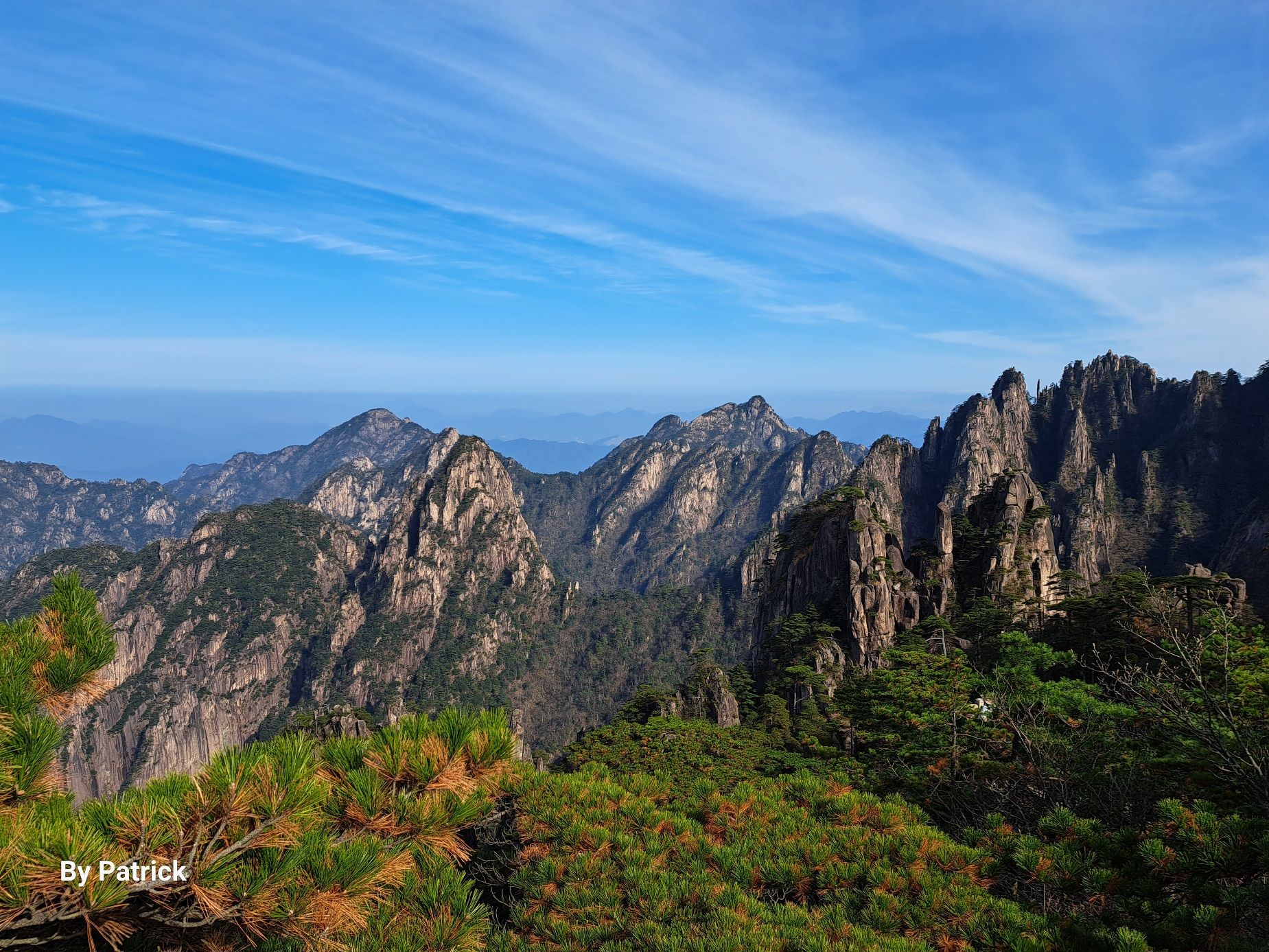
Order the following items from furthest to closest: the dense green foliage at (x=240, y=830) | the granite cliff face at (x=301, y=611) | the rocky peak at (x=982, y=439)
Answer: the granite cliff face at (x=301, y=611) → the rocky peak at (x=982, y=439) → the dense green foliage at (x=240, y=830)

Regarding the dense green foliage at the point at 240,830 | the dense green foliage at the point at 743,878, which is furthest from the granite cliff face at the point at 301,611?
the dense green foliage at the point at 240,830

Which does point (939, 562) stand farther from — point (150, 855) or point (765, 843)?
point (150, 855)

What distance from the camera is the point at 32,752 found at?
5895mm

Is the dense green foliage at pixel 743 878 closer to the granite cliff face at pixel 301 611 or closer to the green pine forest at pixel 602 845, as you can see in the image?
the green pine forest at pixel 602 845

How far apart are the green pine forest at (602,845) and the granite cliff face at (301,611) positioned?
14175 centimetres

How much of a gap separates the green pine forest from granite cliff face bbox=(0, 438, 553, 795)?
141748 mm

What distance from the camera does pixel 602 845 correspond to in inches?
372

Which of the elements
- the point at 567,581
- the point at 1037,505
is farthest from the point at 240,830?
the point at 567,581

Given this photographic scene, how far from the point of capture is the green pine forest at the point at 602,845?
4574mm

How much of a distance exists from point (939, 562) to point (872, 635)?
9.41 meters

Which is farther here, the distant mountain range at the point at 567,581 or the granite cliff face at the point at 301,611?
the granite cliff face at the point at 301,611

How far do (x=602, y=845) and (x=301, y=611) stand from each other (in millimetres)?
182464

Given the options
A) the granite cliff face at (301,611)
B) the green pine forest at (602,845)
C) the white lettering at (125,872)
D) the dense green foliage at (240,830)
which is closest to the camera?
the white lettering at (125,872)

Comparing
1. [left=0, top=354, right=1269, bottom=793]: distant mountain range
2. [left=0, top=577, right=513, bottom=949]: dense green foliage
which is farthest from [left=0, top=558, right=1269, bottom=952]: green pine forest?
[left=0, top=354, right=1269, bottom=793]: distant mountain range
